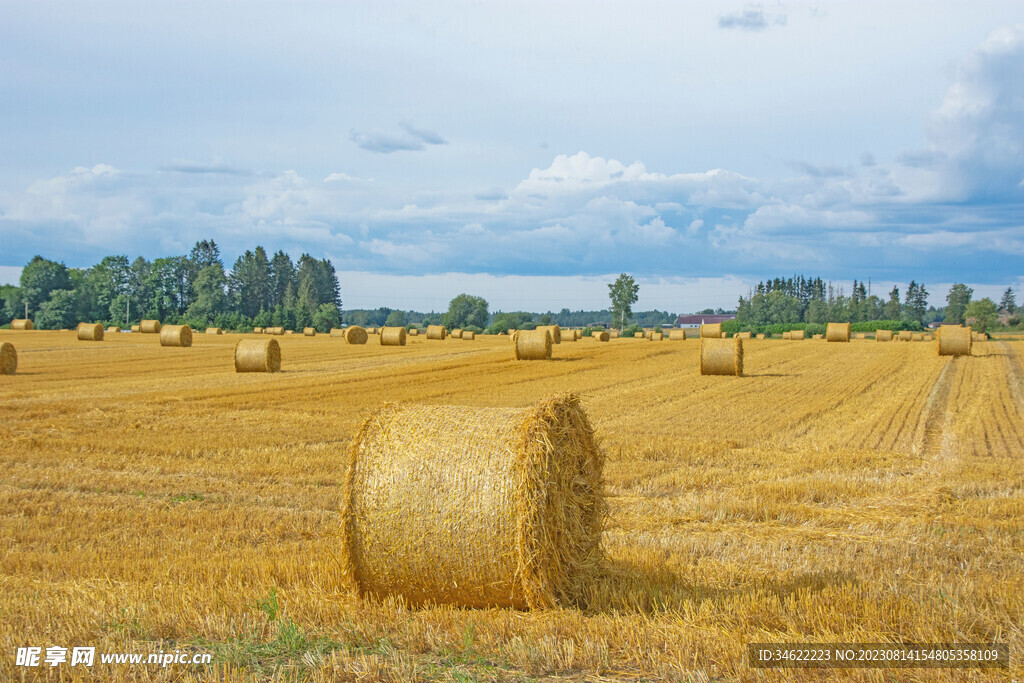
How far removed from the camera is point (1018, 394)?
2364 centimetres

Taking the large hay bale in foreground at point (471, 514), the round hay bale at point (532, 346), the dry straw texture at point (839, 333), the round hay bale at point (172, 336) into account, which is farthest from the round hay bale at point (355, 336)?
the large hay bale in foreground at point (471, 514)

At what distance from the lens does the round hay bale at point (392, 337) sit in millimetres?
48375

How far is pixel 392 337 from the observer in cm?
4838

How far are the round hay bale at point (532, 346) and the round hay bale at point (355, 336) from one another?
67.4ft

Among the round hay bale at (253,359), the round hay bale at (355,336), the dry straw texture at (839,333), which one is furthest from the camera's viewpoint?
the dry straw texture at (839,333)

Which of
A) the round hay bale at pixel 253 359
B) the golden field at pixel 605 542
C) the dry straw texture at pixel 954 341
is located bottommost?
the golden field at pixel 605 542

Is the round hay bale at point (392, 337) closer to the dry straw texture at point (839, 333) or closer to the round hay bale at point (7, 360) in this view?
the round hay bale at point (7, 360)

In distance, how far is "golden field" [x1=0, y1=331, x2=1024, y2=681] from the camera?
16.2 ft

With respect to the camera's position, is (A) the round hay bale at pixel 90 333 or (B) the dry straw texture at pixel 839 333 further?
(B) the dry straw texture at pixel 839 333

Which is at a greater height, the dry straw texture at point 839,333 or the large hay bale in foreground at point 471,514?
the dry straw texture at point 839,333

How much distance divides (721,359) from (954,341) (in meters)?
17.6

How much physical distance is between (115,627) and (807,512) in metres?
7.00

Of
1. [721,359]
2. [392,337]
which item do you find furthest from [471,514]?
[392,337]

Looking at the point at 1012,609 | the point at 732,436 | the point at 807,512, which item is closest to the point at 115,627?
the point at 1012,609
